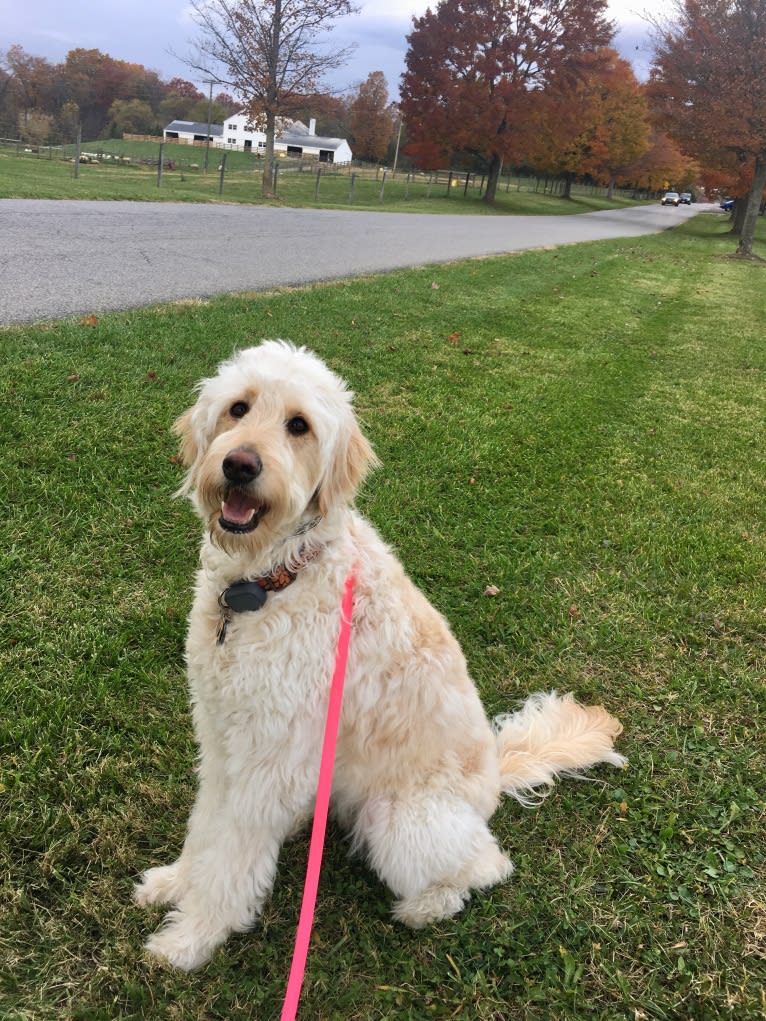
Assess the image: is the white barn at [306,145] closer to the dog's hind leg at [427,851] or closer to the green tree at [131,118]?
the green tree at [131,118]

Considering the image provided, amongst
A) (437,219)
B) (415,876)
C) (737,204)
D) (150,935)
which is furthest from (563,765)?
(737,204)

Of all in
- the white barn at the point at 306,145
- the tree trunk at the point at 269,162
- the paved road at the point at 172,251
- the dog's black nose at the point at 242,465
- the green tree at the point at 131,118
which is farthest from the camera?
the white barn at the point at 306,145

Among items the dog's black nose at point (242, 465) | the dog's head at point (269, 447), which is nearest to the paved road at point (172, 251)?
the dog's head at point (269, 447)

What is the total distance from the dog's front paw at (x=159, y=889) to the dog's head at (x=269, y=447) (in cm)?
124

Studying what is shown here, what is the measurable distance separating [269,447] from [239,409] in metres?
0.27

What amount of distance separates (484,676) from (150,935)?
2.03 meters

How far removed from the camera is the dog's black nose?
2.08 m

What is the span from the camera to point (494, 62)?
4884cm

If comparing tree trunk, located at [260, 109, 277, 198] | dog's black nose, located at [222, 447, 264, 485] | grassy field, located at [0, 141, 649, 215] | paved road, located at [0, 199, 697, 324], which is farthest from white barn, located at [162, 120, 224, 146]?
dog's black nose, located at [222, 447, 264, 485]

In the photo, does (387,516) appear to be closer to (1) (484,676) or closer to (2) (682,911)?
(1) (484,676)

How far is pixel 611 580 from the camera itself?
→ 461 centimetres

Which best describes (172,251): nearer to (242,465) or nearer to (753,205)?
(242,465)

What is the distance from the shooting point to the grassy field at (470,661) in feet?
7.50

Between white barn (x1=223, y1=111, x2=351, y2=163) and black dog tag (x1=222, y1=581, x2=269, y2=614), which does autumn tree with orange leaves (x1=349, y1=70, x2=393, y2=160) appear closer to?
white barn (x1=223, y1=111, x2=351, y2=163)
